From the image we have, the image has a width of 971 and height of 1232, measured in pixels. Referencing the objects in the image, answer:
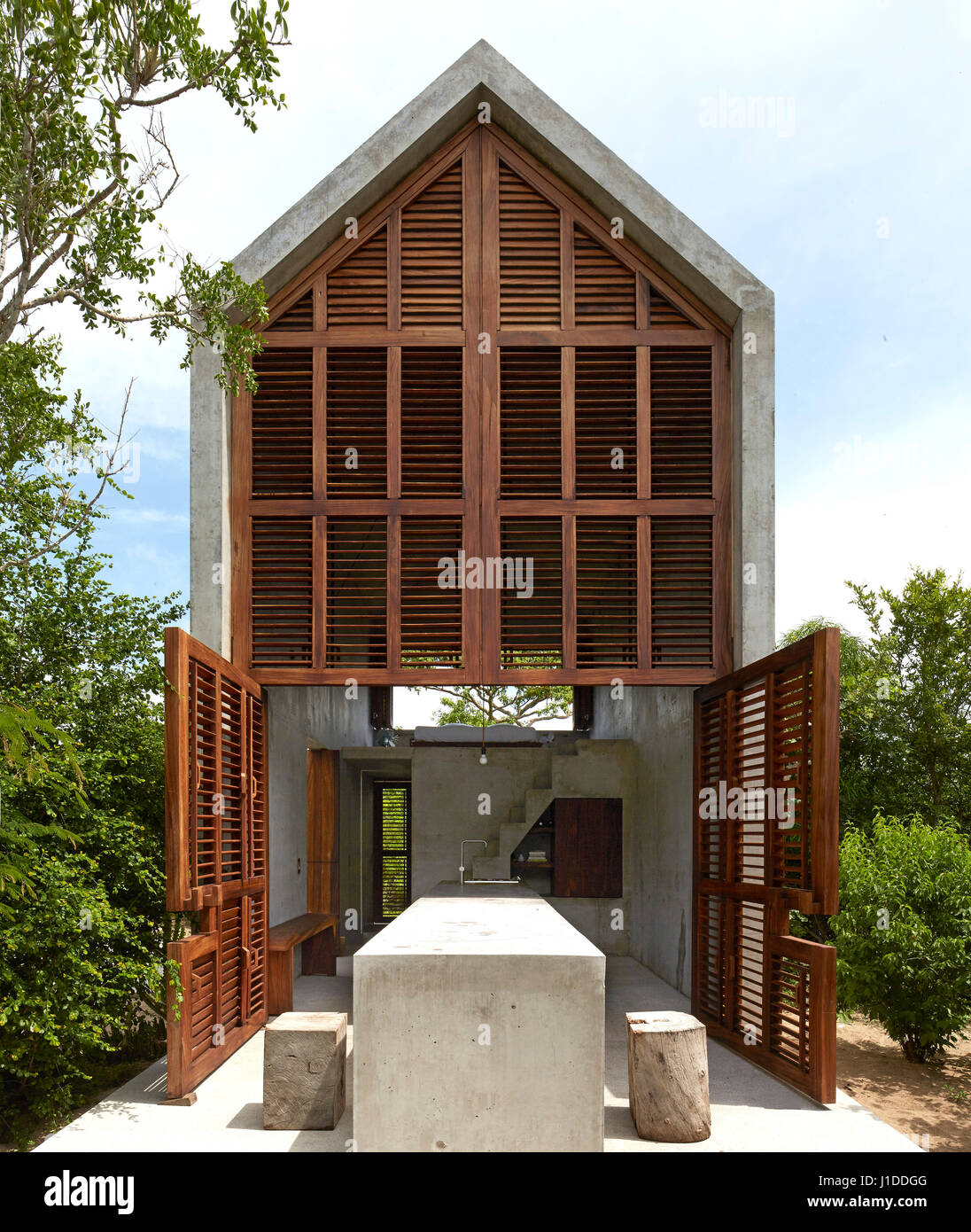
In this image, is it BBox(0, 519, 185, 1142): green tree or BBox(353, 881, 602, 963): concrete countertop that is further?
BBox(0, 519, 185, 1142): green tree

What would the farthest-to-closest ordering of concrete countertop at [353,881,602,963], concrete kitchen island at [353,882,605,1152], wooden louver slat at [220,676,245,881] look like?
1. wooden louver slat at [220,676,245,881]
2. concrete countertop at [353,881,602,963]
3. concrete kitchen island at [353,882,605,1152]

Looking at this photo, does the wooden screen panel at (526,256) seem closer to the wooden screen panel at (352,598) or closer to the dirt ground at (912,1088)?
the wooden screen panel at (352,598)

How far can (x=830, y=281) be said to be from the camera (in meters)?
9.58

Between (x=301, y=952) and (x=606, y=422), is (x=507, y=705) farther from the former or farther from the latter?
(x=606, y=422)

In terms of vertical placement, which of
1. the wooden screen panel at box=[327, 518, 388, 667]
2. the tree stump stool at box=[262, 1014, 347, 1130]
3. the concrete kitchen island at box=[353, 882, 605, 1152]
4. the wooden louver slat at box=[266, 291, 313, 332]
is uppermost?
the wooden louver slat at box=[266, 291, 313, 332]

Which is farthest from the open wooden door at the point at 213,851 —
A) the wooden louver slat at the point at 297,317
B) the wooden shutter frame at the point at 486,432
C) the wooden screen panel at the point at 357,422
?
the wooden louver slat at the point at 297,317

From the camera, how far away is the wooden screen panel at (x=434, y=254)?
8.04 meters

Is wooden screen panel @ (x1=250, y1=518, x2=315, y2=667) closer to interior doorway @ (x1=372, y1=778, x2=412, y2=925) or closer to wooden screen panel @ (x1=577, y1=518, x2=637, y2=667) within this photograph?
wooden screen panel @ (x1=577, y1=518, x2=637, y2=667)

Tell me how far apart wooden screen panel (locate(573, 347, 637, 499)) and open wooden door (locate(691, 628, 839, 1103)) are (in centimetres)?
180

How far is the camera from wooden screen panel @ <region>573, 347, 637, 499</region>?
7.93 metres

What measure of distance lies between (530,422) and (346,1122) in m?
5.10

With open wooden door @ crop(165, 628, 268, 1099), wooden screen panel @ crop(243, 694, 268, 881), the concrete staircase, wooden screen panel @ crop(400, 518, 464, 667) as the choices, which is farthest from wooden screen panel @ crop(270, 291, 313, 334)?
the concrete staircase

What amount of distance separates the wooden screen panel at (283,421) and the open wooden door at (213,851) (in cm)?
166
